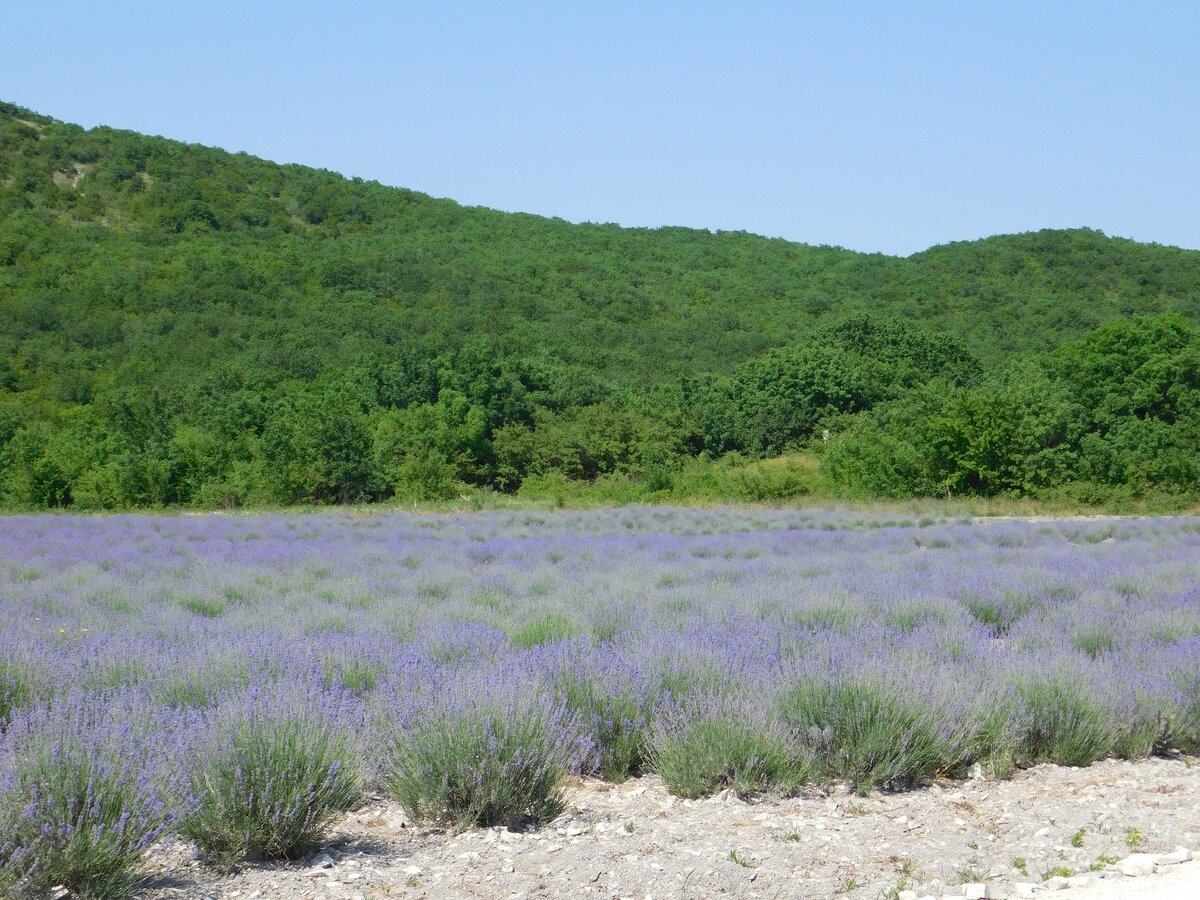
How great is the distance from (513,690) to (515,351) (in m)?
62.2

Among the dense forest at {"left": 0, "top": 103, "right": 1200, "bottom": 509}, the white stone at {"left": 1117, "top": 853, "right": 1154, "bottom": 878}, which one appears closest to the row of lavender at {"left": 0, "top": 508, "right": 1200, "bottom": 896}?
the white stone at {"left": 1117, "top": 853, "right": 1154, "bottom": 878}

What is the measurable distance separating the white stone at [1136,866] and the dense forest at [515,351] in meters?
36.2

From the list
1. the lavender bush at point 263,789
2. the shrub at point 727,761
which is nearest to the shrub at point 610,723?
the shrub at point 727,761

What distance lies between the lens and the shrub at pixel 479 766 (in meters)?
4.72

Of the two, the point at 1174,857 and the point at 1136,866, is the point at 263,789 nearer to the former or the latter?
the point at 1136,866

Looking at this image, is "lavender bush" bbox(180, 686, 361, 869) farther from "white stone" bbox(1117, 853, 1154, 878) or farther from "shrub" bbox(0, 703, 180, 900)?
"white stone" bbox(1117, 853, 1154, 878)

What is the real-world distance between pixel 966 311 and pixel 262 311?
49264 millimetres

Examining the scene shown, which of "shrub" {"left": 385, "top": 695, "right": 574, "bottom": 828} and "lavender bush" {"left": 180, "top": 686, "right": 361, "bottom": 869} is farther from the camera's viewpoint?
"shrub" {"left": 385, "top": 695, "right": 574, "bottom": 828}

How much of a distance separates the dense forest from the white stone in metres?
36.2

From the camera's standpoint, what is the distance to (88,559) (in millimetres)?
14695

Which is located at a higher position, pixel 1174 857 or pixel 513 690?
pixel 513 690

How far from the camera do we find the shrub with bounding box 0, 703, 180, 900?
3582 mm

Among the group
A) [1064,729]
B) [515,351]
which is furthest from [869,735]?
[515,351]

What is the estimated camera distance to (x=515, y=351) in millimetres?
66688
